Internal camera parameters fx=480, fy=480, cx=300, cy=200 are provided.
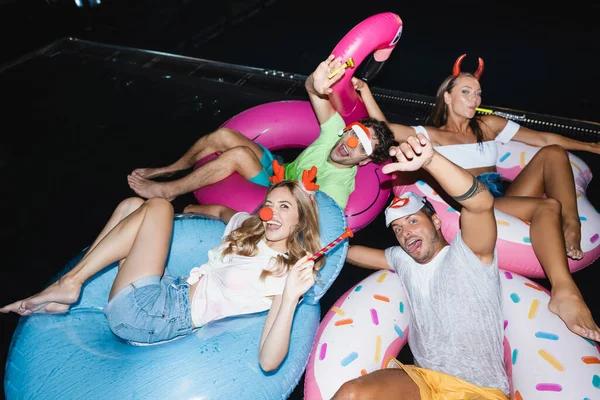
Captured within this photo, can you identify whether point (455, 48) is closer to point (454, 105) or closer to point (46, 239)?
point (454, 105)

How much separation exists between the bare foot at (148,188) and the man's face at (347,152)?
2.93ft

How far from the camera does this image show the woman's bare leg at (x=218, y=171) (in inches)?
94.3

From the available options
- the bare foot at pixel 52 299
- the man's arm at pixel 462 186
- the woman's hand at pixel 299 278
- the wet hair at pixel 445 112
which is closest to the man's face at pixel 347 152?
the wet hair at pixel 445 112

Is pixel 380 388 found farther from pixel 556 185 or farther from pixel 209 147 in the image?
pixel 209 147

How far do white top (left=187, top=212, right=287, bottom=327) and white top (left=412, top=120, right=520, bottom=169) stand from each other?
3.64ft

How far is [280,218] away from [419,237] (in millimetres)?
500

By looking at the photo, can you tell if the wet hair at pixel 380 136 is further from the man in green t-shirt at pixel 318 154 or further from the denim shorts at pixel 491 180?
the denim shorts at pixel 491 180

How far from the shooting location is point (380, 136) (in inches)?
90.7

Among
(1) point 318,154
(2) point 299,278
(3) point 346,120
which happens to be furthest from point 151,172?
(2) point 299,278

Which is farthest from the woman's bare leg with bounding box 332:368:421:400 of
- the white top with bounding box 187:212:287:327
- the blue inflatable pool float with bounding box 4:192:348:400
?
the white top with bounding box 187:212:287:327

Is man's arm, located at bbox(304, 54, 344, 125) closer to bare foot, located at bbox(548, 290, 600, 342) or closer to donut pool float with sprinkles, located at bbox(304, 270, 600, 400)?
donut pool float with sprinkles, located at bbox(304, 270, 600, 400)

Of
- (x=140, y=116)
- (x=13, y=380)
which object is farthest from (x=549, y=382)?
(x=140, y=116)

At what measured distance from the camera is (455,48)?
4297 millimetres

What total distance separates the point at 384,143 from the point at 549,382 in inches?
48.1
